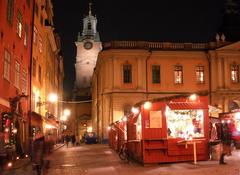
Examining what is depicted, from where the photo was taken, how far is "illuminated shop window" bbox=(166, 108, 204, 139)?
20297 millimetres

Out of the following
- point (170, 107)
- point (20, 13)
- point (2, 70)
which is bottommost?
point (170, 107)

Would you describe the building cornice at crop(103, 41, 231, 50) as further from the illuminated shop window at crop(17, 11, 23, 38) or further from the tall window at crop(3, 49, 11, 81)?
the tall window at crop(3, 49, 11, 81)

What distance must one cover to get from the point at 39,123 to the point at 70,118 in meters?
57.0

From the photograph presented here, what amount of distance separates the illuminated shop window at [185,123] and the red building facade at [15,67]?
26.0ft

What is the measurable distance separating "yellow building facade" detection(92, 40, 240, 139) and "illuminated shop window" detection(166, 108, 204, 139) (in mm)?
27795

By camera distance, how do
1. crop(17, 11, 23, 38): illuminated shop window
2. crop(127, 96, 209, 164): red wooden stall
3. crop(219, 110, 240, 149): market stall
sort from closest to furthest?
1. crop(127, 96, 209, 164): red wooden stall
2. crop(17, 11, 23, 38): illuminated shop window
3. crop(219, 110, 240, 149): market stall

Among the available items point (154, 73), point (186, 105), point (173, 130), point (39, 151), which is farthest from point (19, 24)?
point (154, 73)

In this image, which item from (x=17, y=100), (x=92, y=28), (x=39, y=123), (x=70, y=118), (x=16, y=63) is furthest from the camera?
(x=92, y=28)

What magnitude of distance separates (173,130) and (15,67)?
32.3 ft

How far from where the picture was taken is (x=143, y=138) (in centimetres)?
1988

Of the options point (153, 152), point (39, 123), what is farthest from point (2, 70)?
point (39, 123)

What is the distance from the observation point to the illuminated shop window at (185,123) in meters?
20.3

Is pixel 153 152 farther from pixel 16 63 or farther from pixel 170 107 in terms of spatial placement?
pixel 16 63

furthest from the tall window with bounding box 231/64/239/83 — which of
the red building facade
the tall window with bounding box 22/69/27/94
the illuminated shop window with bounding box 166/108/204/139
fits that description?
the illuminated shop window with bounding box 166/108/204/139
